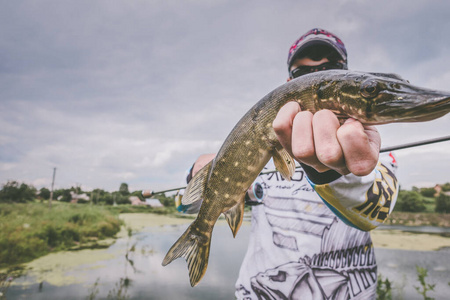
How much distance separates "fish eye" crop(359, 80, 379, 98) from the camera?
3.18 feet

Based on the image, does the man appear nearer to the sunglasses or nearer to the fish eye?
the sunglasses

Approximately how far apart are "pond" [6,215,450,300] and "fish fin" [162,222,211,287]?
20.0ft

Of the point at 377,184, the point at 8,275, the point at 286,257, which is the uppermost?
the point at 377,184

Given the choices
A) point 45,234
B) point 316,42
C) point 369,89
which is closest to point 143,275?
point 45,234

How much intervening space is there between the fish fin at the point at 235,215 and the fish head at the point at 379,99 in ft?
2.38

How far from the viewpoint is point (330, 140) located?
0.99 metres

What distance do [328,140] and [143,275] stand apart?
10.0 meters


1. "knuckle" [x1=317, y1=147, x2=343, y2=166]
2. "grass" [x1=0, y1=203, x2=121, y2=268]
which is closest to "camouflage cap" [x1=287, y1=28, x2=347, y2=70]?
"knuckle" [x1=317, y1=147, x2=343, y2=166]

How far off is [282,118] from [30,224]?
1335 cm

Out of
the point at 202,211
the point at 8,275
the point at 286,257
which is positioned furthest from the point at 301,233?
the point at 8,275

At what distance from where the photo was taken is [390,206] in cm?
187

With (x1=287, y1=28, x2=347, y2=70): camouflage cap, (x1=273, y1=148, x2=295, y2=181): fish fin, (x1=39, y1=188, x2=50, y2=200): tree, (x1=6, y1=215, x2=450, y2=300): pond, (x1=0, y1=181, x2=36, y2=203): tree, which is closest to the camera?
(x1=273, y1=148, x2=295, y2=181): fish fin

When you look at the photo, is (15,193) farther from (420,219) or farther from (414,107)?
(420,219)

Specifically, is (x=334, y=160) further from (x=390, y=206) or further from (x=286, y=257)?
(x=286, y=257)
